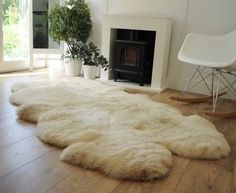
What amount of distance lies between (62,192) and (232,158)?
115cm

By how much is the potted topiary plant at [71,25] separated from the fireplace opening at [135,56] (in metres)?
0.58

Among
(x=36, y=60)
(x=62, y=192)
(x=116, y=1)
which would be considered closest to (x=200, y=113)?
(x=62, y=192)

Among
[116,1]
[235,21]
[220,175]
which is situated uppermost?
[116,1]

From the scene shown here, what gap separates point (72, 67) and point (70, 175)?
290cm

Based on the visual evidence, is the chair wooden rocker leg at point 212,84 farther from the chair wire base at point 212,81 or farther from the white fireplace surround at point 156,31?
the white fireplace surround at point 156,31

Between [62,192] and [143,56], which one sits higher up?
[143,56]

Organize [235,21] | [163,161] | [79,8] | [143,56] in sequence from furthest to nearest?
[79,8] → [143,56] → [235,21] → [163,161]

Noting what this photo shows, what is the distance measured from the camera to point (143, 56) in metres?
3.70

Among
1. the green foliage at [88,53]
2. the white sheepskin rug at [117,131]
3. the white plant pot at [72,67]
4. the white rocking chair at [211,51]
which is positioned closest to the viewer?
the white sheepskin rug at [117,131]

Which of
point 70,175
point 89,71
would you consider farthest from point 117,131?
point 89,71

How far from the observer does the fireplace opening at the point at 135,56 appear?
3.73 m

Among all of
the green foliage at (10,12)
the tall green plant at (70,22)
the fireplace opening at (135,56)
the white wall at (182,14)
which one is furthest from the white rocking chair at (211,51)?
the green foliage at (10,12)

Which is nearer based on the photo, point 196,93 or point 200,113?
point 200,113

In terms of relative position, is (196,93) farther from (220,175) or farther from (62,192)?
(62,192)
